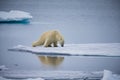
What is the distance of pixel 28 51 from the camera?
272cm

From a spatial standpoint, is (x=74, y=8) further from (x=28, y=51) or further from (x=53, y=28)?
(x=28, y=51)

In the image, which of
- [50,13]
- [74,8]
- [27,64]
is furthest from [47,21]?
[27,64]

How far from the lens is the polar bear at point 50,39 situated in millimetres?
2805

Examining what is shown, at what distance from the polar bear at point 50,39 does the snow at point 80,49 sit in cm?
6

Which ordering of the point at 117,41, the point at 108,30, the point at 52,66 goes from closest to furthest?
the point at 52,66 < the point at 117,41 < the point at 108,30

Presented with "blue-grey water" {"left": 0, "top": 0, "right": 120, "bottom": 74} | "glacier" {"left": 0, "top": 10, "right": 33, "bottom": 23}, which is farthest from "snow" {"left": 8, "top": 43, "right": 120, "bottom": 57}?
"glacier" {"left": 0, "top": 10, "right": 33, "bottom": 23}

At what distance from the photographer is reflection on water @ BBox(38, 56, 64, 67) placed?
2470 mm

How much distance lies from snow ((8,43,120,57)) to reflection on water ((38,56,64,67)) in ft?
0.20

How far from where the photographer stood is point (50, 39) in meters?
2.87

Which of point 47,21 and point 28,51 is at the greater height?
point 47,21

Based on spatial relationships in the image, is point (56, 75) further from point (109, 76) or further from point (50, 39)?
point (50, 39)

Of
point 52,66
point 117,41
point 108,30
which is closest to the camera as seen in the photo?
point 52,66

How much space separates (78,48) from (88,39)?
7.7 inches

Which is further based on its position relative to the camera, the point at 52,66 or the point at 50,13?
the point at 50,13
